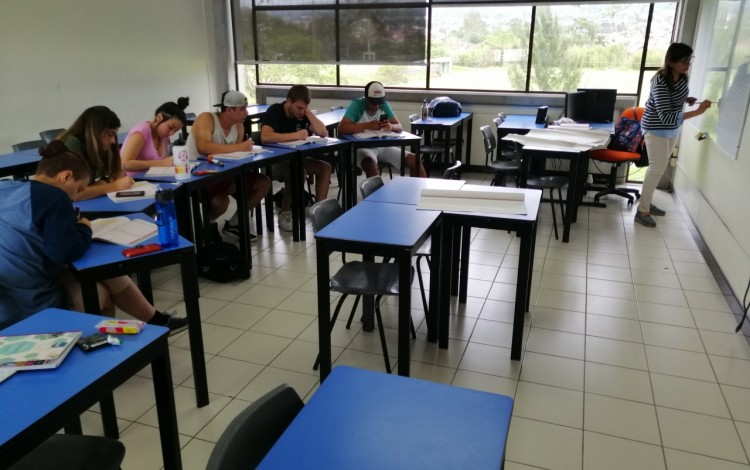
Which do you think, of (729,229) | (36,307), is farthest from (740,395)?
(36,307)

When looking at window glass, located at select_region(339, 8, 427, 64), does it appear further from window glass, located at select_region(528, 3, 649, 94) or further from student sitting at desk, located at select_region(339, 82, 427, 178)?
student sitting at desk, located at select_region(339, 82, 427, 178)

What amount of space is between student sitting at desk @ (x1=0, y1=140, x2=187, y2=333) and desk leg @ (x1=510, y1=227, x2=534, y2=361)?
1917 millimetres

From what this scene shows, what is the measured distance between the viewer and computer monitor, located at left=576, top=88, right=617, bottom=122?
607 centimetres

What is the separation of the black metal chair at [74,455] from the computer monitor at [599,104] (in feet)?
19.3

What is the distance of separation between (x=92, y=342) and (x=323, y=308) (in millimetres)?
1146

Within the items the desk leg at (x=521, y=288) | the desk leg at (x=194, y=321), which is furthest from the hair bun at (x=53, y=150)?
the desk leg at (x=521, y=288)

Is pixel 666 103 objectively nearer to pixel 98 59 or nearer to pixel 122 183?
pixel 122 183

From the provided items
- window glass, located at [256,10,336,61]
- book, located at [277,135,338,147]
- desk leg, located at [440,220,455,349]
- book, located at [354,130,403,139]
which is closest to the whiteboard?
desk leg, located at [440,220,455,349]

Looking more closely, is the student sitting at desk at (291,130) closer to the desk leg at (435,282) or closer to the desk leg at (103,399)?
the desk leg at (435,282)

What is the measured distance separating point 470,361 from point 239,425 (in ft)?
6.00

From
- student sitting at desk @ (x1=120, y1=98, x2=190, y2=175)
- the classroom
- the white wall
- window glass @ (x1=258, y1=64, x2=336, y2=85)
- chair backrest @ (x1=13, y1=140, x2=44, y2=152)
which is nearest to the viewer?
the classroom

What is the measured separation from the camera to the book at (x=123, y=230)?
229cm

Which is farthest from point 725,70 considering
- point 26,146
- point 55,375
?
point 26,146

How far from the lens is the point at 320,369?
103 inches
